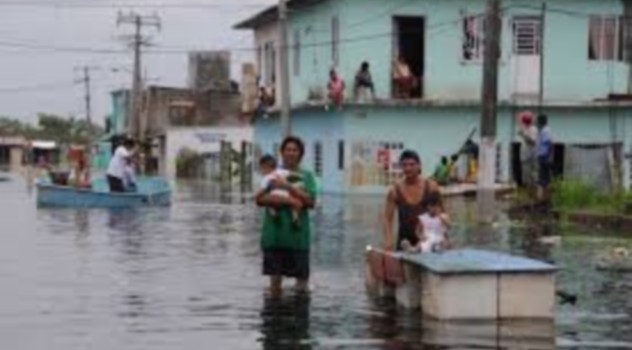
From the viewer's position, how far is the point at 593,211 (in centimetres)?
2634

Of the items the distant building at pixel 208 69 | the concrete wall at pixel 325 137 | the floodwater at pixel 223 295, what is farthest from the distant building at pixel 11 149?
the floodwater at pixel 223 295

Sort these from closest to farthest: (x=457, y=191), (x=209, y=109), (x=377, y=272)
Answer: (x=377, y=272) < (x=457, y=191) < (x=209, y=109)

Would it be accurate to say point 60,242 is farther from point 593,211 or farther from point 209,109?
point 209,109

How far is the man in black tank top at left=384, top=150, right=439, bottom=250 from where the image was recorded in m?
13.6

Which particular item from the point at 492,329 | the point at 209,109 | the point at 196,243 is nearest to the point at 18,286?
the point at 492,329

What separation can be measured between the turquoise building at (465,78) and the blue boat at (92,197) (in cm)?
1233

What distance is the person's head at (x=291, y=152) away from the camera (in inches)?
537

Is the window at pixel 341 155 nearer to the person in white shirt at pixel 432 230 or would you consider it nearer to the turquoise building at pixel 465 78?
the turquoise building at pixel 465 78

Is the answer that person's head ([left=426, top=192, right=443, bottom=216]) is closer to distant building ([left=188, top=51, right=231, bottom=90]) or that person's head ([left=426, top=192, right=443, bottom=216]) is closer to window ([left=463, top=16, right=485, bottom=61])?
window ([left=463, top=16, right=485, bottom=61])

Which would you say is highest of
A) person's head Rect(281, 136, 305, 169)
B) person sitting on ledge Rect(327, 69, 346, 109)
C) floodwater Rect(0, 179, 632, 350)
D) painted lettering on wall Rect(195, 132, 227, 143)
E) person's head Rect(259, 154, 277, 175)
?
person sitting on ledge Rect(327, 69, 346, 109)

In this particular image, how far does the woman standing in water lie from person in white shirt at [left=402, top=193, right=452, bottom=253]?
3.44 feet

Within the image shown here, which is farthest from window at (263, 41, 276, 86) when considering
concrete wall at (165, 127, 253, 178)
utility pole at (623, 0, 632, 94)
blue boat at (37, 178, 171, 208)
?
concrete wall at (165, 127, 253, 178)

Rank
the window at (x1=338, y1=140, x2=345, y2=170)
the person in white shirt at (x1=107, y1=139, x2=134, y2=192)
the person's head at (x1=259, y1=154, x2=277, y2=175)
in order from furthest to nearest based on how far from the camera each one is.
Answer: the window at (x1=338, y1=140, x2=345, y2=170) < the person in white shirt at (x1=107, y1=139, x2=134, y2=192) < the person's head at (x1=259, y1=154, x2=277, y2=175)

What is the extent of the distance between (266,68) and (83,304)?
150 feet
